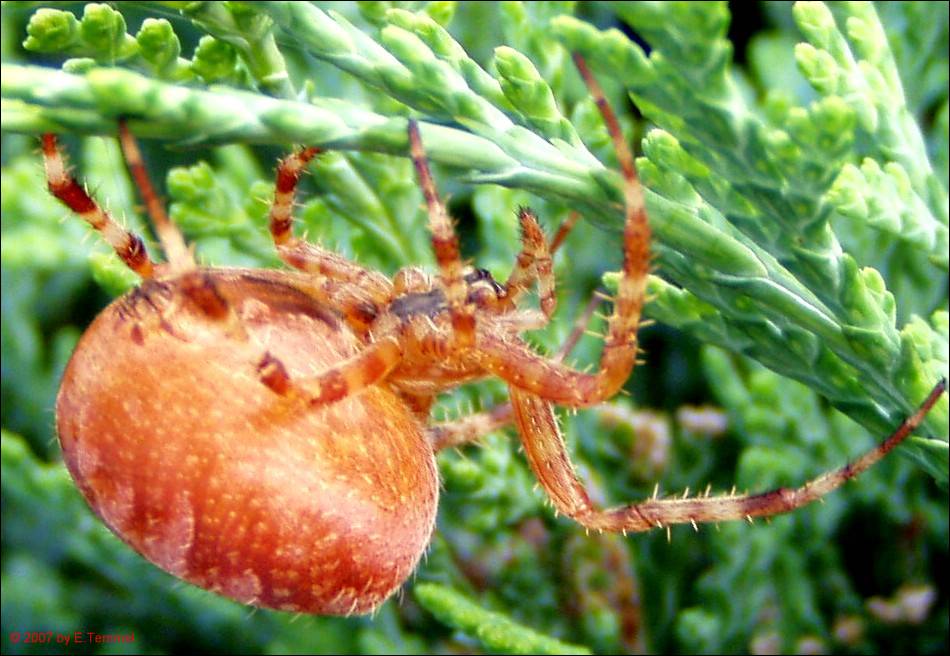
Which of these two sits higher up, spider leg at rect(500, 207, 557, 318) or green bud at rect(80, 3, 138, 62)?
green bud at rect(80, 3, 138, 62)

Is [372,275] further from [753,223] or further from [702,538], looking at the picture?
[702,538]

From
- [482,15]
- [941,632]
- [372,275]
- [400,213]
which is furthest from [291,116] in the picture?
[941,632]

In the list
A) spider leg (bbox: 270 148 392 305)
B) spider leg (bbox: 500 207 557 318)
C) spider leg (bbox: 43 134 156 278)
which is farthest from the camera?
spider leg (bbox: 270 148 392 305)

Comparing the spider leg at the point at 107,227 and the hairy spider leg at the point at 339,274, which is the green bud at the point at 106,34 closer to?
the spider leg at the point at 107,227

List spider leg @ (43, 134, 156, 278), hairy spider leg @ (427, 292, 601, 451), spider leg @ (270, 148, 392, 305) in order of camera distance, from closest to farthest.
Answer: spider leg @ (43, 134, 156, 278)
spider leg @ (270, 148, 392, 305)
hairy spider leg @ (427, 292, 601, 451)

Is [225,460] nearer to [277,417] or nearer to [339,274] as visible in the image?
[277,417]

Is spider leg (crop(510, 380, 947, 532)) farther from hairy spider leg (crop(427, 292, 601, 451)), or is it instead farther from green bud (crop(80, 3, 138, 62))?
green bud (crop(80, 3, 138, 62))

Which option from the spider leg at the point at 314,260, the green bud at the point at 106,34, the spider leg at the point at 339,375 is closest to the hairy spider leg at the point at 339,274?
the spider leg at the point at 314,260

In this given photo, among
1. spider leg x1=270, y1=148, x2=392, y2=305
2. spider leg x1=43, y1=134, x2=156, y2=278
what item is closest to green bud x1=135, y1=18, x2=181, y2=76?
spider leg x1=43, y1=134, x2=156, y2=278

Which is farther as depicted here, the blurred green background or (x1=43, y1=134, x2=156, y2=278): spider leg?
the blurred green background
